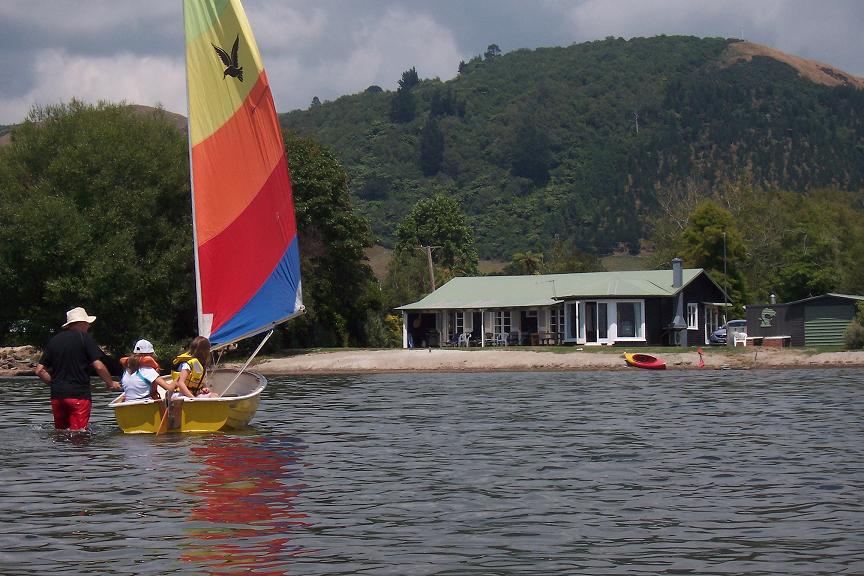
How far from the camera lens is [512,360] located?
159 ft

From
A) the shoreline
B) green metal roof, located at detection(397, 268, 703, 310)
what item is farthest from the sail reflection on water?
green metal roof, located at detection(397, 268, 703, 310)

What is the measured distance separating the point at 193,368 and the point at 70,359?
227 cm

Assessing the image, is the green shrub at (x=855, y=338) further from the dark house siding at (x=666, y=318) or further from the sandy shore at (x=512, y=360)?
the dark house siding at (x=666, y=318)

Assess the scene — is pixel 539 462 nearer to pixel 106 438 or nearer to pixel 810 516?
pixel 810 516

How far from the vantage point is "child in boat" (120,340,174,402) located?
61.7ft

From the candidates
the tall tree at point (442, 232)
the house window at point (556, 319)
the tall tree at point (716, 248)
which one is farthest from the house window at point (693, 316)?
the tall tree at point (442, 232)

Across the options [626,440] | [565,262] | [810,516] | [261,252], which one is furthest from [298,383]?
[565,262]

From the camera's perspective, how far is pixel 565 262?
293ft

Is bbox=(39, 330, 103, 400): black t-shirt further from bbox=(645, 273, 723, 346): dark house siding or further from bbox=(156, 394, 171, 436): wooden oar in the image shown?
bbox=(645, 273, 723, 346): dark house siding

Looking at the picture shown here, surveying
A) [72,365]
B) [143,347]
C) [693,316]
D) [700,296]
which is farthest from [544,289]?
[72,365]

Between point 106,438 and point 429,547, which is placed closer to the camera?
point 429,547

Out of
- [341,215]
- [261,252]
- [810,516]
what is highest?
[341,215]

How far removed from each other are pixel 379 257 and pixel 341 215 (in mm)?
110984

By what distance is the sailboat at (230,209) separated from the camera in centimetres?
1942
